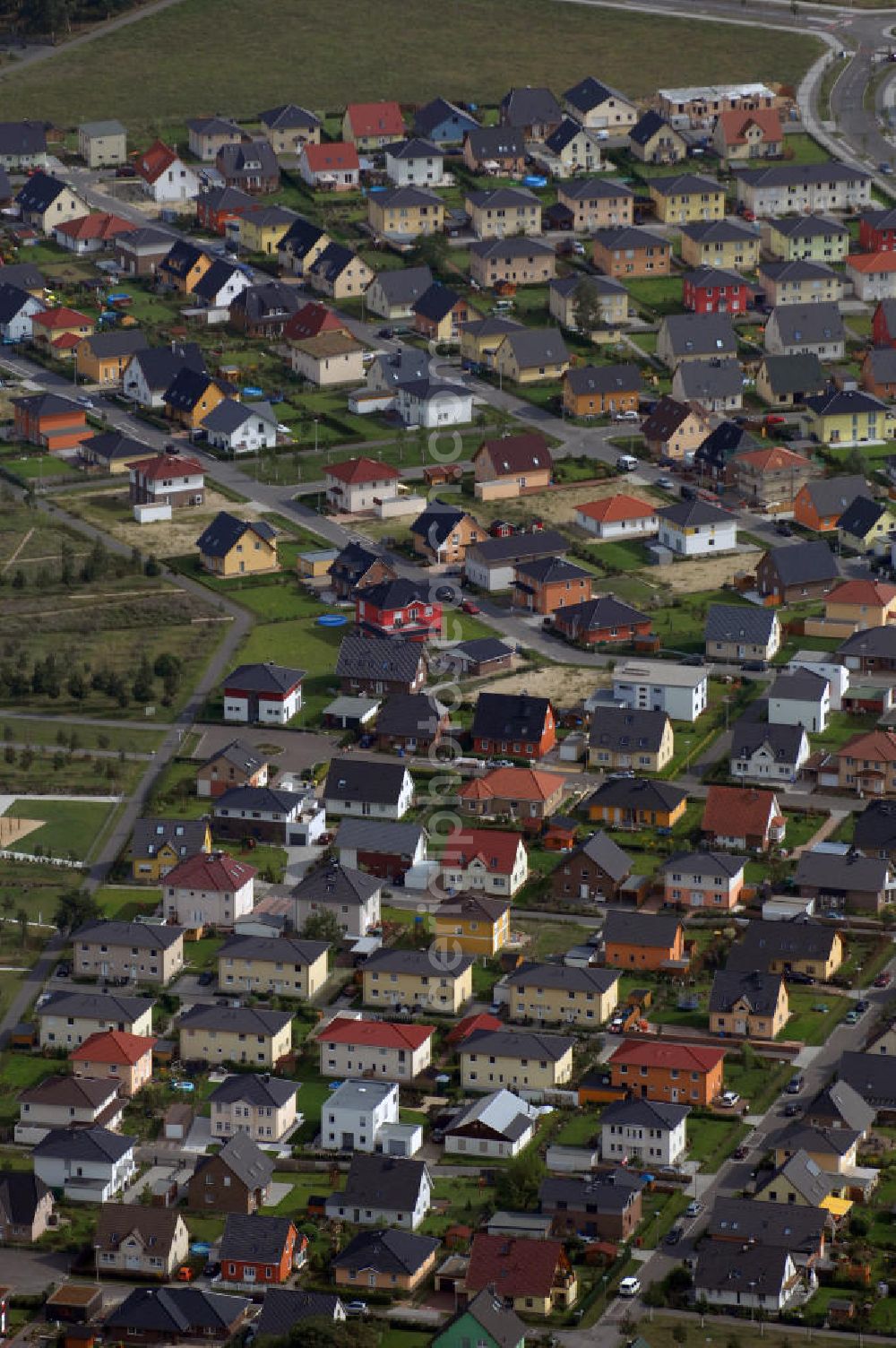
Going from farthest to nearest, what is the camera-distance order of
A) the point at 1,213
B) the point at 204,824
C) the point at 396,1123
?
the point at 1,213 → the point at 204,824 → the point at 396,1123

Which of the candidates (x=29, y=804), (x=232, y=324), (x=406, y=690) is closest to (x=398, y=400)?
(x=232, y=324)

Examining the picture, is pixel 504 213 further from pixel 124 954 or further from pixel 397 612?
pixel 124 954

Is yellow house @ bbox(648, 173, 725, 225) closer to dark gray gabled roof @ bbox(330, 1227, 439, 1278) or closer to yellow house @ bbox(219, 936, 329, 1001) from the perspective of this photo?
yellow house @ bbox(219, 936, 329, 1001)

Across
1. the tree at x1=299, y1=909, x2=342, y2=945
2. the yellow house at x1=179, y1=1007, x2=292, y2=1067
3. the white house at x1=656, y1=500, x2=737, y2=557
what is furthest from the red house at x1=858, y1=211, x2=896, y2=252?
the yellow house at x1=179, y1=1007, x2=292, y2=1067

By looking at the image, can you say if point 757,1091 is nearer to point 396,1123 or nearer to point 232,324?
point 396,1123

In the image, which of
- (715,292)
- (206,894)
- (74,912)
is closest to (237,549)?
(206,894)

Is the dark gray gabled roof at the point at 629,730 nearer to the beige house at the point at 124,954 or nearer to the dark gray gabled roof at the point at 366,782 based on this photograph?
the dark gray gabled roof at the point at 366,782
